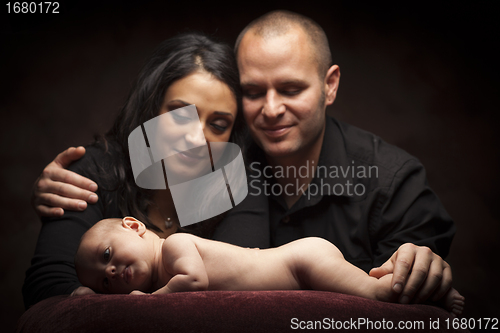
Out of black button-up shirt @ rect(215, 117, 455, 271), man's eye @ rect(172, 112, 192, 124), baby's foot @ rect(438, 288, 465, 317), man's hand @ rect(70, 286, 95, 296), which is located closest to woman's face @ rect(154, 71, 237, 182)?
man's eye @ rect(172, 112, 192, 124)

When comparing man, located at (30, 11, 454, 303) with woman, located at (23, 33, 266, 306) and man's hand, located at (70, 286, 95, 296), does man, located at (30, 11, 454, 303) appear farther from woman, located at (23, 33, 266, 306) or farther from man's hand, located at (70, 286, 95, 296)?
man's hand, located at (70, 286, 95, 296)

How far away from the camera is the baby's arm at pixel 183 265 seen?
97 cm

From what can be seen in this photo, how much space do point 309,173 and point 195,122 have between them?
20.9 inches

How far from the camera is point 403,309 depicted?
935mm

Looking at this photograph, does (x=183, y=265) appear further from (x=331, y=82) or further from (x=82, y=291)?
(x=331, y=82)

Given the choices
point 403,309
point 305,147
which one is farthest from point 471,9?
point 403,309

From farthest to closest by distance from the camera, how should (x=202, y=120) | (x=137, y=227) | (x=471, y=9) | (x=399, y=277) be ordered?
(x=471, y=9) → (x=202, y=120) → (x=137, y=227) → (x=399, y=277)

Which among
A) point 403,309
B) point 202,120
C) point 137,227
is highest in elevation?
point 202,120

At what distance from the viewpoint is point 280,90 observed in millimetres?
1496

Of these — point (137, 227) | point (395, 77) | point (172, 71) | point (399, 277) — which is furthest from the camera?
point (395, 77)

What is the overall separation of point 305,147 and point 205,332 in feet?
3.05

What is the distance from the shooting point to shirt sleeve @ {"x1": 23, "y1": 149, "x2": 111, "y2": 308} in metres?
1.18

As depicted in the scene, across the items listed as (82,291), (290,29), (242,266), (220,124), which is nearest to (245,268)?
(242,266)

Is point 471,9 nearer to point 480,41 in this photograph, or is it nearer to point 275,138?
point 480,41
